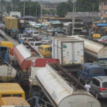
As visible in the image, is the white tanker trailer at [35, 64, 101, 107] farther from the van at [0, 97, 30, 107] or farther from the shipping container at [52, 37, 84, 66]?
the shipping container at [52, 37, 84, 66]

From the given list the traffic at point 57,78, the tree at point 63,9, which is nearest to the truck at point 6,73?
the traffic at point 57,78

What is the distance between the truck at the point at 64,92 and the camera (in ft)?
40.2

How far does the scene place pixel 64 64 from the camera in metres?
22.9

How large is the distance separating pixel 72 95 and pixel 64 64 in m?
10.7

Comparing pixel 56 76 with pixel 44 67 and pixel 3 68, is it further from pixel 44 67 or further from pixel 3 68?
pixel 3 68

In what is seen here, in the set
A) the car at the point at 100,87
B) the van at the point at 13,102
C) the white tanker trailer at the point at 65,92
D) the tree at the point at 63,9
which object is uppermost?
the tree at the point at 63,9

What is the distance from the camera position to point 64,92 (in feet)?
42.3

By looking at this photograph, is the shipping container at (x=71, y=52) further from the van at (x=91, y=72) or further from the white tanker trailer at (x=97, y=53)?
the van at (x=91, y=72)

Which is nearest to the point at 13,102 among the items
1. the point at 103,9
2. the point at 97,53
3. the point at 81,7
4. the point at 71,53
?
the point at 71,53

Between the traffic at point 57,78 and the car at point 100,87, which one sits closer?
the traffic at point 57,78

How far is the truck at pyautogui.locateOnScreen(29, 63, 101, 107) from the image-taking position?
12.3m

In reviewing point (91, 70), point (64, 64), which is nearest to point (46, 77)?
point (91, 70)

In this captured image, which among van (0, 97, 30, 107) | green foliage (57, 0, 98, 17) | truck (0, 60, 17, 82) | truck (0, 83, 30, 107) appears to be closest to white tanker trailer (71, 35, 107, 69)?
truck (0, 60, 17, 82)

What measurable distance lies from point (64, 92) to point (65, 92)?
64mm
